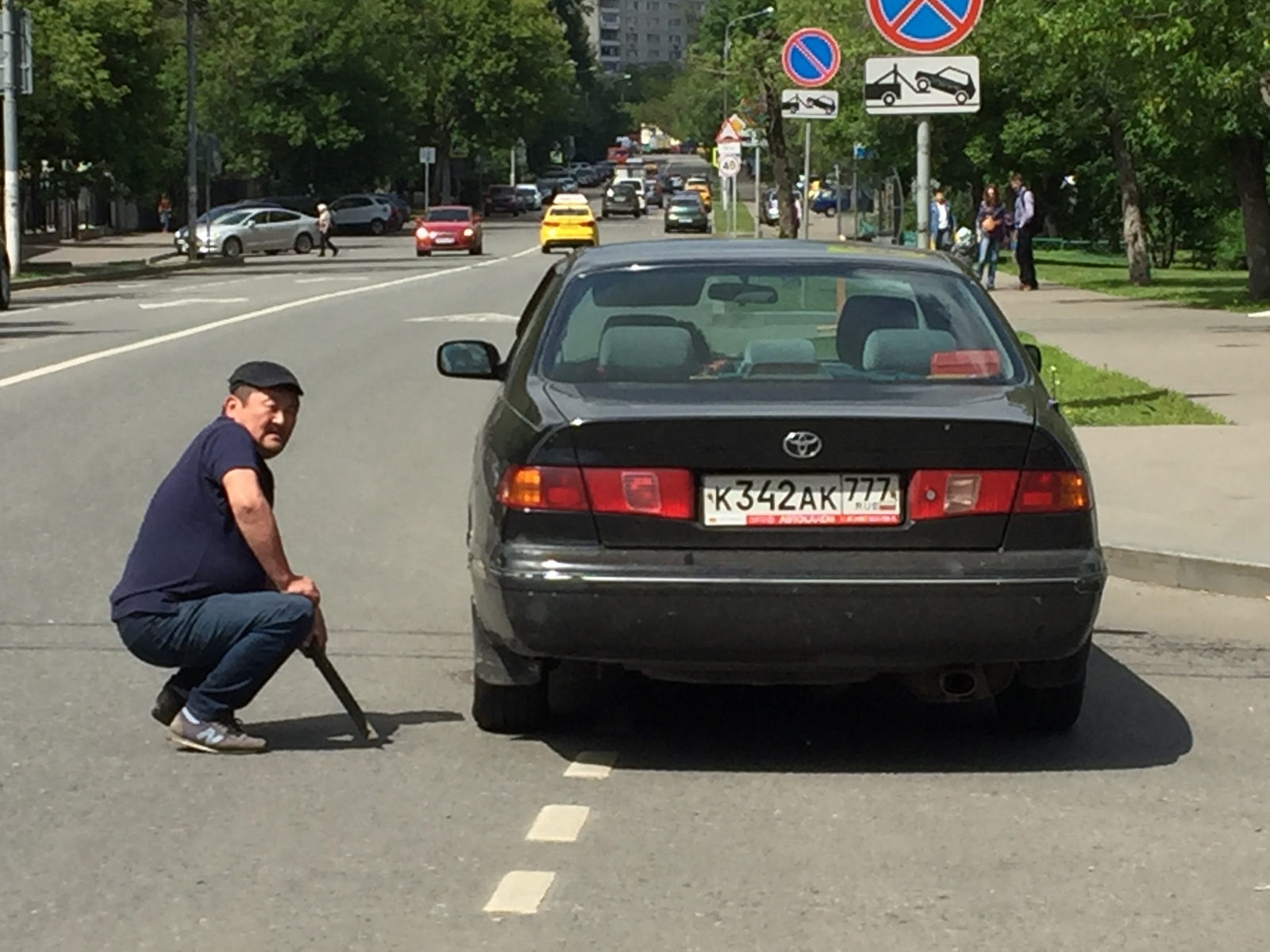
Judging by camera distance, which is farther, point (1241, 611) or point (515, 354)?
point (1241, 611)

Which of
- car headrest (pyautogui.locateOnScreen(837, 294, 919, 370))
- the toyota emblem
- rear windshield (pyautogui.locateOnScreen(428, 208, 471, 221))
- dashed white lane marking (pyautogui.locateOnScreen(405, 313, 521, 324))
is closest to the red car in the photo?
rear windshield (pyautogui.locateOnScreen(428, 208, 471, 221))

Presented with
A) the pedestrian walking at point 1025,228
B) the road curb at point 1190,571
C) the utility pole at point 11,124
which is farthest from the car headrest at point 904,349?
the utility pole at point 11,124

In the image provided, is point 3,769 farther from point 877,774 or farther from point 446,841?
point 877,774

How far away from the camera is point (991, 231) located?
38.0m

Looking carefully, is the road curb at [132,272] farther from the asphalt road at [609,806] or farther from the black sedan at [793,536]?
the black sedan at [793,536]

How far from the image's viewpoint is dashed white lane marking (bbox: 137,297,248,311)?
1340 inches

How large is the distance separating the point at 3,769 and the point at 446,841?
1.55m

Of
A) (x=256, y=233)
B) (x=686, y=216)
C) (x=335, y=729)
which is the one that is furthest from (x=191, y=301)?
(x=686, y=216)

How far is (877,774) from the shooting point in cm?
693

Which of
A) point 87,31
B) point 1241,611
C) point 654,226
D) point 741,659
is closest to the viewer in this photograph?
point 741,659

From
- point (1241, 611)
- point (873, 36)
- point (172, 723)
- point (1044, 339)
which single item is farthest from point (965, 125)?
point (172, 723)

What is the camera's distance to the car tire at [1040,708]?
23.7 ft

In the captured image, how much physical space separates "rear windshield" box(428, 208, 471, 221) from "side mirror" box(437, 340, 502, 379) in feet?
194

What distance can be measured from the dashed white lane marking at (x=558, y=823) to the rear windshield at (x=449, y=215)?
61.6 m
